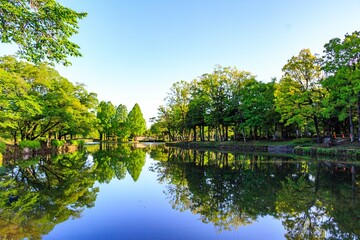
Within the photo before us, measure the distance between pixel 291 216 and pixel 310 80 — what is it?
2594cm

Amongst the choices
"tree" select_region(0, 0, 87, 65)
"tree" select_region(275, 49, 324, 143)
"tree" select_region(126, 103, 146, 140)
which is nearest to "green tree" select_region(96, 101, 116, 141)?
"tree" select_region(126, 103, 146, 140)

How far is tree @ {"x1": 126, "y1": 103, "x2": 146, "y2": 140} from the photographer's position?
247ft

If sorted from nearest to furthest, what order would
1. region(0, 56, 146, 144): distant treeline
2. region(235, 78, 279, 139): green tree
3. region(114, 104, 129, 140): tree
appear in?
region(0, 56, 146, 144): distant treeline → region(235, 78, 279, 139): green tree → region(114, 104, 129, 140): tree

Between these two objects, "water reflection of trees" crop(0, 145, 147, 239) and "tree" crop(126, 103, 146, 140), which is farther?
"tree" crop(126, 103, 146, 140)

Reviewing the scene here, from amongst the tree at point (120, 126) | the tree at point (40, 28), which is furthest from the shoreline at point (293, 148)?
the tree at point (120, 126)

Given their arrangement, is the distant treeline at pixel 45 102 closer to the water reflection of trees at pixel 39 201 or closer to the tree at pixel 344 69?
the water reflection of trees at pixel 39 201

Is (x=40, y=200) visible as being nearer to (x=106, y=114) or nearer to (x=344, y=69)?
(x=344, y=69)

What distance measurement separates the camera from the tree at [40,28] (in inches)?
245

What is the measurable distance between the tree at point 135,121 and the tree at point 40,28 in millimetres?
68972

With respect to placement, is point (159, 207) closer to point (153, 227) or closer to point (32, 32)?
point (153, 227)

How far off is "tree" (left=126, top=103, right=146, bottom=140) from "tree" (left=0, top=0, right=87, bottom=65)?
6897 cm

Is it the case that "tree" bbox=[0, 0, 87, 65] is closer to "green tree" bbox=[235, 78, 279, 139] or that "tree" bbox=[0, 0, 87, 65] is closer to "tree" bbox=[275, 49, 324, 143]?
"tree" bbox=[275, 49, 324, 143]

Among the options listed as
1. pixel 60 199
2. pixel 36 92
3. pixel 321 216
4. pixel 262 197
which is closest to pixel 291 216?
pixel 321 216

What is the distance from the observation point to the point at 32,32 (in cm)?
666
